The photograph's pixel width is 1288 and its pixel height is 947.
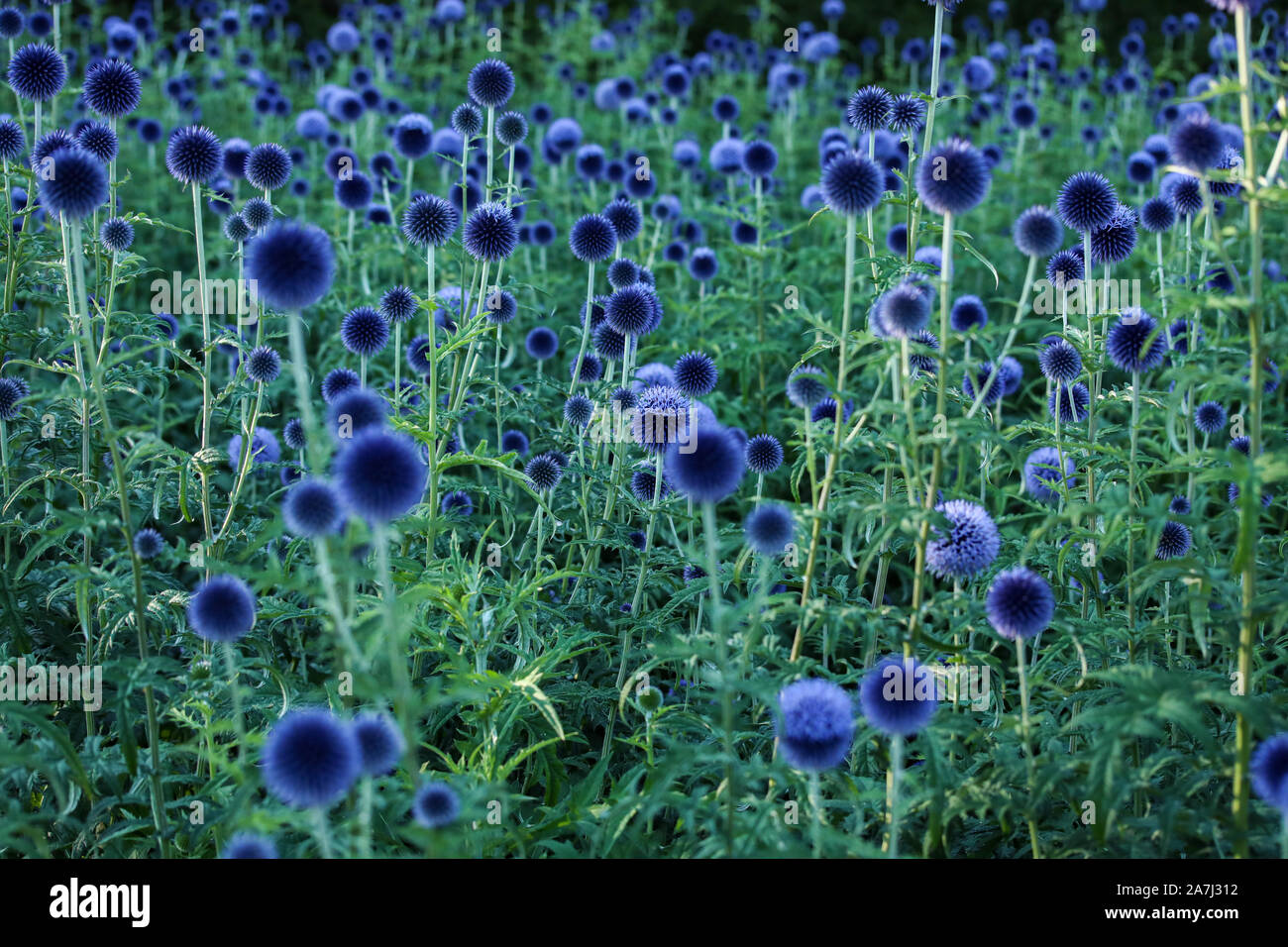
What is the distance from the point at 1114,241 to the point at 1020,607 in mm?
1821

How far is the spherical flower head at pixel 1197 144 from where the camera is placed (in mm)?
2971

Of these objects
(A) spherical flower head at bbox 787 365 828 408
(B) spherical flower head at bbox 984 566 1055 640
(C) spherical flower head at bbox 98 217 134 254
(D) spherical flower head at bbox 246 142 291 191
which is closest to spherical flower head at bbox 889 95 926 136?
(A) spherical flower head at bbox 787 365 828 408

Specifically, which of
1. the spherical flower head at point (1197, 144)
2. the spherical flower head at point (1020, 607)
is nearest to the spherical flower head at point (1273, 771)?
the spherical flower head at point (1020, 607)

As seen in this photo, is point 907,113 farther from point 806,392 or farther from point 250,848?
point 250,848

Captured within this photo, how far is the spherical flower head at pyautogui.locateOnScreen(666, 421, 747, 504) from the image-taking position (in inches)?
109

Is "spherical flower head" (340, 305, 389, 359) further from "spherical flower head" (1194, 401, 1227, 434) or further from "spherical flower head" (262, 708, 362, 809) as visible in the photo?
"spherical flower head" (1194, 401, 1227, 434)

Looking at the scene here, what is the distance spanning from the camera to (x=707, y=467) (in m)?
2.78

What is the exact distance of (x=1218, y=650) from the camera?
14.1 ft

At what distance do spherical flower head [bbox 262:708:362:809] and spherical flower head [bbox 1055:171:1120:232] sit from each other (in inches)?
119

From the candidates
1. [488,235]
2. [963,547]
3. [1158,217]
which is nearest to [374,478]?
[963,547]

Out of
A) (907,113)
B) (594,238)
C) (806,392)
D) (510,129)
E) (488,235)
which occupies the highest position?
(510,129)

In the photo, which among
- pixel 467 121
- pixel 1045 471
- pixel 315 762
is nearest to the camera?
pixel 315 762

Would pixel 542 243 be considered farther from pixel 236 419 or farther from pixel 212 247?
pixel 236 419
